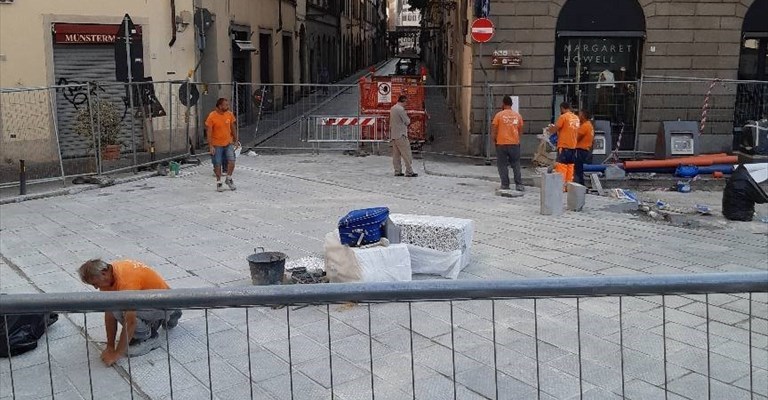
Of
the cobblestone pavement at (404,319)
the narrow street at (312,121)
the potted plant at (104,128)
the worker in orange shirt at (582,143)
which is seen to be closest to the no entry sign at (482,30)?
the narrow street at (312,121)

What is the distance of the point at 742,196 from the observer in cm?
1126

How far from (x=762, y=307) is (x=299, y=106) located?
20418mm

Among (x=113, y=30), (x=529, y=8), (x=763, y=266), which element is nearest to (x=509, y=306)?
(x=763, y=266)

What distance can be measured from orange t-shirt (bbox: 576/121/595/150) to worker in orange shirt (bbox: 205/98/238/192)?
20.5ft

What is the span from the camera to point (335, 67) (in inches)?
1877

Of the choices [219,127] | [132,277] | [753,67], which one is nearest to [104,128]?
[219,127]

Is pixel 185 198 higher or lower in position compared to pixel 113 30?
lower

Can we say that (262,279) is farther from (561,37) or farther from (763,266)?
(561,37)

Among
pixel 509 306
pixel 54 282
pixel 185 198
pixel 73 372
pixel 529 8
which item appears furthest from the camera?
pixel 529 8

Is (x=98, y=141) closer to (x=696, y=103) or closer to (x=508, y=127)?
(x=508, y=127)

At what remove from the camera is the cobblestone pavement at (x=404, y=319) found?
18.0 ft

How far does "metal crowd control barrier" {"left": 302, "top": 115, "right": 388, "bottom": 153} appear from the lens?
18.5 meters

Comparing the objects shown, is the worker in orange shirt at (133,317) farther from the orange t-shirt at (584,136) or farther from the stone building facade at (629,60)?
the stone building facade at (629,60)

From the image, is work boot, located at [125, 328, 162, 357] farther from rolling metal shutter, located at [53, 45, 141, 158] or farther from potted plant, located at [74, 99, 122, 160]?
potted plant, located at [74, 99, 122, 160]
